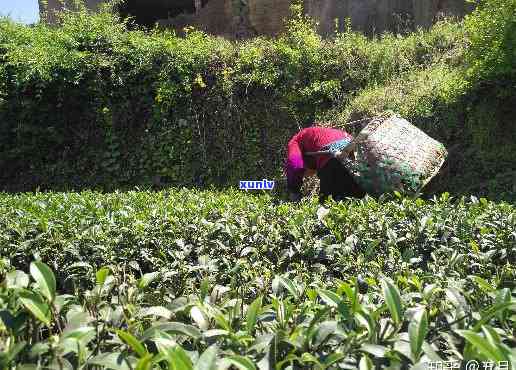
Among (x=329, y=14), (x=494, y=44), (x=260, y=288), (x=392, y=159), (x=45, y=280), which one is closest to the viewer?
(x=45, y=280)

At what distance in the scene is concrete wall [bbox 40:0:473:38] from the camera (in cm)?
1063

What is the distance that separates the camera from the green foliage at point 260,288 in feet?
4.51

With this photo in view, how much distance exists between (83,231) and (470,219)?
7.81 ft

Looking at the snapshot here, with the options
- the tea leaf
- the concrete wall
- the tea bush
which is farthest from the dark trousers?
the concrete wall

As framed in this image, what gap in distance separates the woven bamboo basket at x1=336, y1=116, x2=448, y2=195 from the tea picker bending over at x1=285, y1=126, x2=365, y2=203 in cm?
17

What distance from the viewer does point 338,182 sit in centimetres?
549

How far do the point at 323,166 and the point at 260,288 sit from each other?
3484 millimetres

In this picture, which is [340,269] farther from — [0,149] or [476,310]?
[0,149]

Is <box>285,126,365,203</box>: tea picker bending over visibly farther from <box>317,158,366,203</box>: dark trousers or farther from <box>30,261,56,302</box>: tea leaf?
<box>30,261,56,302</box>: tea leaf

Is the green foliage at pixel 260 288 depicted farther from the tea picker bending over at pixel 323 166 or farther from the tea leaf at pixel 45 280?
the tea picker bending over at pixel 323 166

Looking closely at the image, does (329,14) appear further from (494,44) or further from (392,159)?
(392,159)

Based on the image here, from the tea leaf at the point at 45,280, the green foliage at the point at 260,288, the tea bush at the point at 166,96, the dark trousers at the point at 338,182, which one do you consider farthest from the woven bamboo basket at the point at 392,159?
the tea leaf at the point at 45,280

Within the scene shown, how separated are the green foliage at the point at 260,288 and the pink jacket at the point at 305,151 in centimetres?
140

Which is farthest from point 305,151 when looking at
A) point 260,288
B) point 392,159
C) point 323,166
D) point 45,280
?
point 45,280
